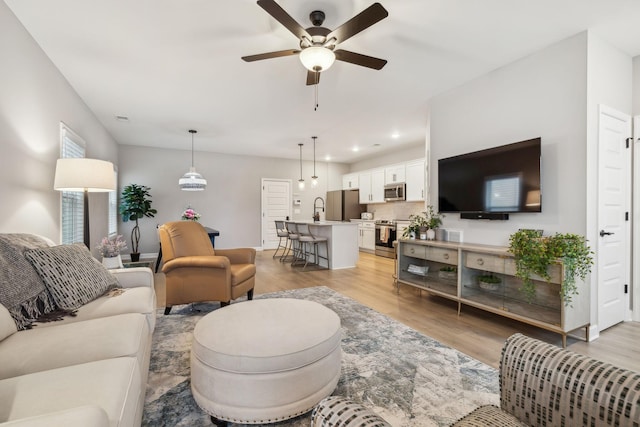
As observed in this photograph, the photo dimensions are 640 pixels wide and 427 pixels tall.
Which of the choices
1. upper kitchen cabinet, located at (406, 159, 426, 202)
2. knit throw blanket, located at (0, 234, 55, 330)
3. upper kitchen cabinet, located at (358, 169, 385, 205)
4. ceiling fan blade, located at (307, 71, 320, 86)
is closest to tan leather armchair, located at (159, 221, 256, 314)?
knit throw blanket, located at (0, 234, 55, 330)

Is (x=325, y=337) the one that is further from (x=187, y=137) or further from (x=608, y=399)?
(x=187, y=137)

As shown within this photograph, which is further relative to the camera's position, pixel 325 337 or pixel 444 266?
pixel 444 266

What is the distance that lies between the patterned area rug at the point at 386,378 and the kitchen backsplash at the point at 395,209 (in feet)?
15.7

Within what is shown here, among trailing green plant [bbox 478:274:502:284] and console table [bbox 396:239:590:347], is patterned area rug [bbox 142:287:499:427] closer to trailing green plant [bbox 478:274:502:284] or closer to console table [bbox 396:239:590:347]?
console table [bbox 396:239:590:347]

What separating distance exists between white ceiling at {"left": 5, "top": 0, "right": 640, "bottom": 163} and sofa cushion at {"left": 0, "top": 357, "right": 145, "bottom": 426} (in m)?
2.47

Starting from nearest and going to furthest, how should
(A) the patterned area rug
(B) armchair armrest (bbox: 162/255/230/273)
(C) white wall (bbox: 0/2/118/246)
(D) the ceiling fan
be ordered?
(A) the patterned area rug
(D) the ceiling fan
(C) white wall (bbox: 0/2/118/246)
(B) armchair armrest (bbox: 162/255/230/273)

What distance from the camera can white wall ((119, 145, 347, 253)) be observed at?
7.00 m

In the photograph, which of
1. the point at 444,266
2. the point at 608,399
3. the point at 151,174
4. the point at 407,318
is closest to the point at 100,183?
the point at 407,318

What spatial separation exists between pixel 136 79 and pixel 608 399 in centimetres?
455

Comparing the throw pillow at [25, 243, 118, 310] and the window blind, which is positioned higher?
the window blind

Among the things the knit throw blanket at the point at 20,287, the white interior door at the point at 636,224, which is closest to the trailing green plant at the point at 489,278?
the white interior door at the point at 636,224

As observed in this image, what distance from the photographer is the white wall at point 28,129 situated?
2201mm

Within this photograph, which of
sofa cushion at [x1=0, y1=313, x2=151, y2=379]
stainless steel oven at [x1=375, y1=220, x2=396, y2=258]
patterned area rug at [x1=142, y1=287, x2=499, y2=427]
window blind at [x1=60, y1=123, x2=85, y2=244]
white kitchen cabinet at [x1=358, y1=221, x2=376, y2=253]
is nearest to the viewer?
sofa cushion at [x1=0, y1=313, x2=151, y2=379]

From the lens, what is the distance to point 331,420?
2.53 feet
